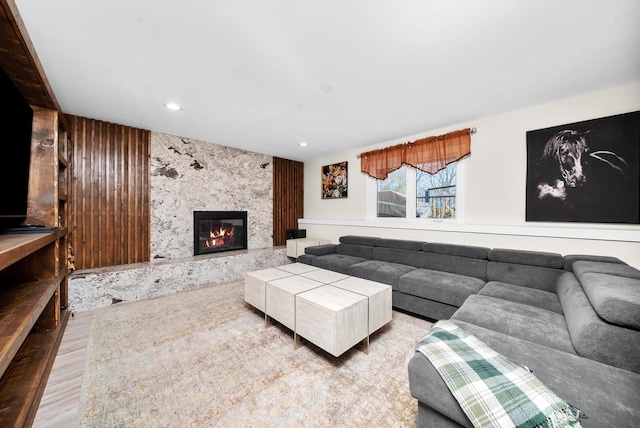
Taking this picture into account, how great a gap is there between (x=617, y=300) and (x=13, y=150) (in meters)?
3.60

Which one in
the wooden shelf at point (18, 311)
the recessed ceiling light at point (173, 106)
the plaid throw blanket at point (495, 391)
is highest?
the recessed ceiling light at point (173, 106)

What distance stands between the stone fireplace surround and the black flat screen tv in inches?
55.9

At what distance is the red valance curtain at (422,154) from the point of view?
3.21 meters

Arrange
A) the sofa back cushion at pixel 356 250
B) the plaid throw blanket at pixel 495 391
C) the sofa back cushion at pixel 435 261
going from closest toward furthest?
the plaid throw blanket at pixel 495 391
the sofa back cushion at pixel 435 261
the sofa back cushion at pixel 356 250

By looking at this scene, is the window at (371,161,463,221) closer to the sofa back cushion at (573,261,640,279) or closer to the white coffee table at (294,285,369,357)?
the sofa back cushion at (573,261,640,279)

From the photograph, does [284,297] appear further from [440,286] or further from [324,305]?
[440,286]

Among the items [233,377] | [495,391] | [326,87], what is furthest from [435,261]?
[233,377]

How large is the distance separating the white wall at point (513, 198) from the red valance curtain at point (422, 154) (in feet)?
0.38

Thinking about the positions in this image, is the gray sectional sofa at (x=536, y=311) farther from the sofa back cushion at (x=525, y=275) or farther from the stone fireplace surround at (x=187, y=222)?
the stone fireplace surround at (x=187, y=222)

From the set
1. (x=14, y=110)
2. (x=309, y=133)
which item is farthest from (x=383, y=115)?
(x=14, y=110)

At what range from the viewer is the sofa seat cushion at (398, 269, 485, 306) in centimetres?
231

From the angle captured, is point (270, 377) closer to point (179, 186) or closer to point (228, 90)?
point (228, 90)

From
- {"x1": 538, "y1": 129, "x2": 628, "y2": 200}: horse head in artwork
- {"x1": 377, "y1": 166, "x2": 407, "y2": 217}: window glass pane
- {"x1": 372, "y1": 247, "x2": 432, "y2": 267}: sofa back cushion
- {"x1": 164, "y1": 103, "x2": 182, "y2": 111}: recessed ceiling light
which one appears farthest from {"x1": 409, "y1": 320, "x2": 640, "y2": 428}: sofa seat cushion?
{"x1": 164, "y1": 103, "x2": 182, "y2": 111}: recessed ceiling light

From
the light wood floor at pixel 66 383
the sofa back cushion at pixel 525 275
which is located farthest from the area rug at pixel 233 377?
the sofa back cushion at pixel 525 275
